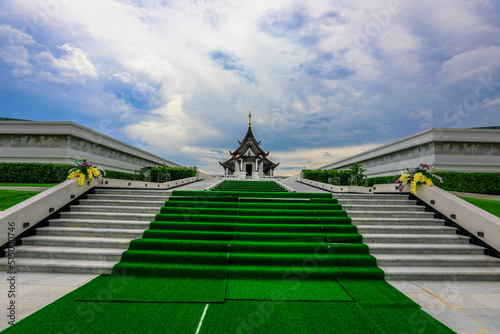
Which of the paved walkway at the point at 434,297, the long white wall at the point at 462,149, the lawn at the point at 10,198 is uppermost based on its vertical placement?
the long white wall at the point at 462,149

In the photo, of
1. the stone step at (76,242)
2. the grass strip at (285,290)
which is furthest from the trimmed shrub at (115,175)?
the grass strip at (285,290)

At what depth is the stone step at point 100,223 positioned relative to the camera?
559 centimetres

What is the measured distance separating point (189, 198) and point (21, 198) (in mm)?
5982

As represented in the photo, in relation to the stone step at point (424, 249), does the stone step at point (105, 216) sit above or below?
above

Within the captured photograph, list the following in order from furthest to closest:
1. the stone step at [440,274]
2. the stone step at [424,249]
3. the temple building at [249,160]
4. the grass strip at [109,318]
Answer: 1. the temple building at [249,160]
2. the stone step at [424,249]
3. the stone step at [440,274]
4. the grass strip at [109,318]

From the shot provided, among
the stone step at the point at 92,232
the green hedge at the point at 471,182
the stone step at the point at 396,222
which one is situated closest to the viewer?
the stone step at the point at 92,232

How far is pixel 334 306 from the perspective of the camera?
3256 millimetres

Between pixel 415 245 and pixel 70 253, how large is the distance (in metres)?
8.26

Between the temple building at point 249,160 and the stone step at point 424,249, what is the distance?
27081 mm

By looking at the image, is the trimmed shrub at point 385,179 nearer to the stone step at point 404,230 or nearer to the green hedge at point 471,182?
the green hedge at point 471,182

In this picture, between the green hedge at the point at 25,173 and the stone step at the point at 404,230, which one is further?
the green hedge at the point at 25,173

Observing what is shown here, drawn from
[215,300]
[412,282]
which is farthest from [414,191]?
[215,300]

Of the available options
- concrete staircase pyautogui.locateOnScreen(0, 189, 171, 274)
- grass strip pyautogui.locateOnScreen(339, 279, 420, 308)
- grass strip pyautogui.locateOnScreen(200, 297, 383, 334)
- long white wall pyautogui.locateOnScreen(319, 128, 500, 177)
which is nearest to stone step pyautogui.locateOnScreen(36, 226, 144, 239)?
concrete staircase pyautogui.locateOnScreen(0, 189, 171, 274)

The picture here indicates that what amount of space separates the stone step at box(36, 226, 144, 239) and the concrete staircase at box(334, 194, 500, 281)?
5978 millimetres
